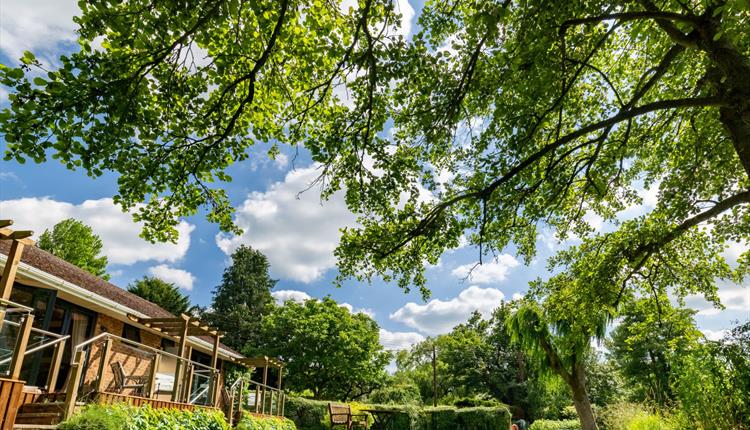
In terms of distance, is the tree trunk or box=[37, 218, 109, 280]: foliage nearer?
the tree trunk

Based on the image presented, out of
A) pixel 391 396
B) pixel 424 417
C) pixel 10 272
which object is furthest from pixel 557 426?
pixel 10 272

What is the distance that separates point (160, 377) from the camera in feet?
39.5

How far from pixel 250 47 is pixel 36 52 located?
268 cm

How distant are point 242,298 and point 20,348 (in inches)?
1724

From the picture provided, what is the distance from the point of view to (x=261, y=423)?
14305 mm

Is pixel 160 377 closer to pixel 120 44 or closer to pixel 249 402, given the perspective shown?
pixel 249 402

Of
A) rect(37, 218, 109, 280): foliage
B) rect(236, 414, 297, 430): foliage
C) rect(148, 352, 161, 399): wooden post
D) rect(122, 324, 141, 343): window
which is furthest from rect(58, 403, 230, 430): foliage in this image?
rect(37, 218, 109, 280): foliage

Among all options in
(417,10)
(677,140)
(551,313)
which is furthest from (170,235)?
(677,140)

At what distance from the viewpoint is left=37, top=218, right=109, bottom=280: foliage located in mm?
34094

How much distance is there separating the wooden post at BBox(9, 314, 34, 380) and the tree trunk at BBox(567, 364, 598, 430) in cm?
→ 1924

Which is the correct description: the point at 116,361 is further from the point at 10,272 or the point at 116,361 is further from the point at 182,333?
the point at 10,272

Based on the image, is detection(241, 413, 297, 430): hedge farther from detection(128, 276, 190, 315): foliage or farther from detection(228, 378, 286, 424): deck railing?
detection(128, 276, 190, 315): foliage

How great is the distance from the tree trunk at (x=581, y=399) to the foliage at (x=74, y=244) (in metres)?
34.9

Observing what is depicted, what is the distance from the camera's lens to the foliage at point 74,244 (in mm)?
34094
